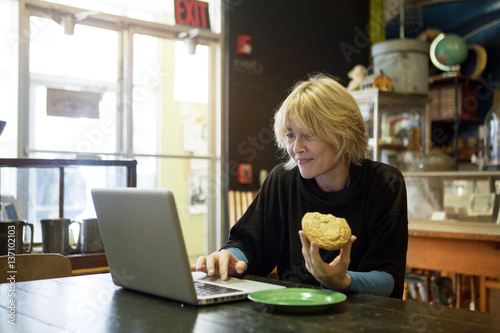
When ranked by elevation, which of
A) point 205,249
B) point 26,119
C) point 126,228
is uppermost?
point 26,119

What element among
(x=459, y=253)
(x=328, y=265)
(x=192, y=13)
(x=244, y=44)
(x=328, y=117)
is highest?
(x=192, y=13)

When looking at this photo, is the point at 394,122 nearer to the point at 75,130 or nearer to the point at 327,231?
the point at 75,130

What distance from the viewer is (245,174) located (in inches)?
216

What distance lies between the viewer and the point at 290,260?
190cm

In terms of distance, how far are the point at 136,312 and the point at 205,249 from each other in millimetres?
4177

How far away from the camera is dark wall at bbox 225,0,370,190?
5.45 metres

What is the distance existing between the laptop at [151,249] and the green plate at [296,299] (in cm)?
9

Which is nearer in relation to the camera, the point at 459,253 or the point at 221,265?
the point at 221,265

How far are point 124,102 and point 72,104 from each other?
462 mm

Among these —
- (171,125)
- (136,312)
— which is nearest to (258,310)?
(136,312)

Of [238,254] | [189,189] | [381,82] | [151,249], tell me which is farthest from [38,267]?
[381,82]

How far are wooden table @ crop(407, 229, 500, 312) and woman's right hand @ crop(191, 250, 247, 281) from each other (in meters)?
1.92

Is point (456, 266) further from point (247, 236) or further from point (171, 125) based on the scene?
point (171, 125)

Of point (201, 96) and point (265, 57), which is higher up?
point (265, 57)
